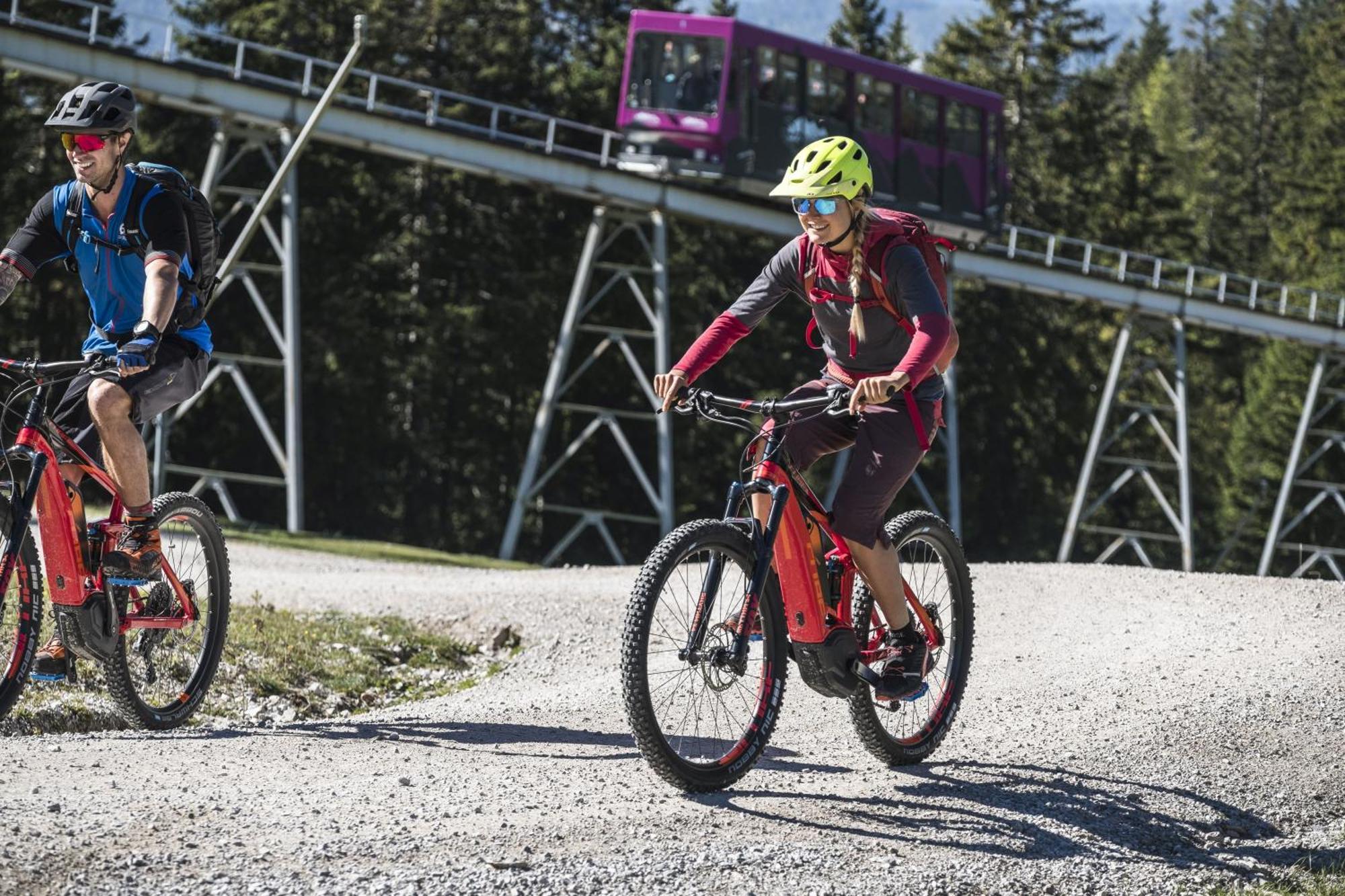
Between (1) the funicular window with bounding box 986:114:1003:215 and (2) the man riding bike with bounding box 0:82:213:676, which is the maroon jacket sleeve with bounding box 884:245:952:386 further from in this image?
(1) the funicular window with bounding box 986:114:1003:215

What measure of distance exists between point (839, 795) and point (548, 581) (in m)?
8.15

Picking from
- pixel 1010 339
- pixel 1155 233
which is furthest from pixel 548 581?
pixel 1155 233

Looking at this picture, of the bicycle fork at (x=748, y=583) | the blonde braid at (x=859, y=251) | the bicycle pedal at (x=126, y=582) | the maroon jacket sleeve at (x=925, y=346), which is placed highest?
the blonde braid at (x=859, y=251)

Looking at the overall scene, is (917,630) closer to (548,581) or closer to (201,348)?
(201,348)

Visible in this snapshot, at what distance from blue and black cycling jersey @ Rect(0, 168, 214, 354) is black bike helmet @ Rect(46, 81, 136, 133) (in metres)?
0.26

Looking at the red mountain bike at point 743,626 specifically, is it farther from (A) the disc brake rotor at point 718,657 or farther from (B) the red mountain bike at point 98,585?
(B) the red mountain bike at point 98,585

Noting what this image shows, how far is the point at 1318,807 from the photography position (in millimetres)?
6645

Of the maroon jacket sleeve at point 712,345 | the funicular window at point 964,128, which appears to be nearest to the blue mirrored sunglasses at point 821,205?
the maroon jacket sleeve at point 712,345

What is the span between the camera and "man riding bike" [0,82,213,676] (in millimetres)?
6184

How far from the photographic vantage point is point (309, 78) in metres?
23.9

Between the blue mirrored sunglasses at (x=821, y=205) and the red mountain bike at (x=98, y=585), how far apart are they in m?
2.64

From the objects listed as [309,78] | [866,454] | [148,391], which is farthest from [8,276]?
[309,78]

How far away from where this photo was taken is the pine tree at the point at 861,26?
51.5 m

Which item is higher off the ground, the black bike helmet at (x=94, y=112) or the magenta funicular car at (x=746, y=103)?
the magenta funicular car at (x=746, y=103)
